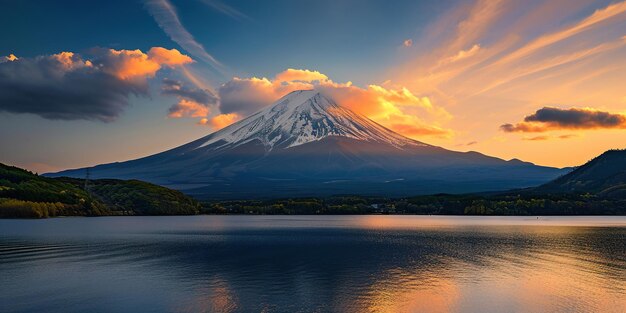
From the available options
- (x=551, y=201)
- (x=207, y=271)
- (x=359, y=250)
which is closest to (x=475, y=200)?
(x=551, y=201)

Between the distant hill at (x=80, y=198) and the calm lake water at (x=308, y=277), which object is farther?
the distant hill at (x=80, y=198)

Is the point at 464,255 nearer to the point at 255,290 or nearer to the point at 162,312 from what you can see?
the point at 255,290

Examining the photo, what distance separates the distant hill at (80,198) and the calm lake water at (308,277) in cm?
7768

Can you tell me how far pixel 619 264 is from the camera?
4853 centimetres

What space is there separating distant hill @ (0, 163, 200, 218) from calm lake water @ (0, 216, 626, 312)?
3058 inches

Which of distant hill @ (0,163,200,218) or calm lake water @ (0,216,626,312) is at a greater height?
distant hill @ (0,163,200,218)

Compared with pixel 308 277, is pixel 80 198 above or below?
above

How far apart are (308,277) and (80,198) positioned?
13363 centimetres

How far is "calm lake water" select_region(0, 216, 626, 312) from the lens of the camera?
30.7 metres

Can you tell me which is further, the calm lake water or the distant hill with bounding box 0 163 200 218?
the distant hill with bounding box 0 163 200 218

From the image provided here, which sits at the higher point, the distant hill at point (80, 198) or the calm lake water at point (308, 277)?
the distant hill at point (80, 198)

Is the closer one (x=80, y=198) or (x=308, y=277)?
(x=308, y=277)

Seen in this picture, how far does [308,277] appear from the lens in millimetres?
40844

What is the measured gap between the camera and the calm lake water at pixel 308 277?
101ft
